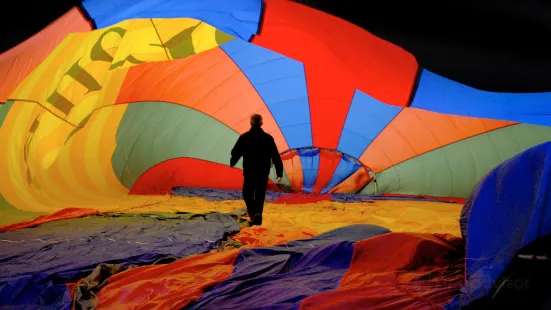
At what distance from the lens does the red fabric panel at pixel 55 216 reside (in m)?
2.94

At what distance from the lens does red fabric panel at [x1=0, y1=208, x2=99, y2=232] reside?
9.63 feet

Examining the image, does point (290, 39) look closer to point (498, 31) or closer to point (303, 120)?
point (498, 31)

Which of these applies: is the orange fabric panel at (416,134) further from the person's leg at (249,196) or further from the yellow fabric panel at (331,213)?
the person's leg at (249,196)

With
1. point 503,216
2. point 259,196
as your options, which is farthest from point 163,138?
point 503,216

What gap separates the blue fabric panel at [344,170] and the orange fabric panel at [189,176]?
1167 millimetres

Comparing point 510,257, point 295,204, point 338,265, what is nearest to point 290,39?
point 295,204

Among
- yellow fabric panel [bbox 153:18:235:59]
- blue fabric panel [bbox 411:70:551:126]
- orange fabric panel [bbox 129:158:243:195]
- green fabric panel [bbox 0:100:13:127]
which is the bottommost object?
orange fabric panel [bbox 129:158:243:195]

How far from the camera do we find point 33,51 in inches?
132

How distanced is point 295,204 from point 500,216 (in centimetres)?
300

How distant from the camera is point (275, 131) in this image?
18.8 feet

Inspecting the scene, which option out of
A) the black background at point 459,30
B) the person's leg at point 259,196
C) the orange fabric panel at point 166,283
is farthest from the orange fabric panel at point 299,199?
the orange fabric panel at point 166,283

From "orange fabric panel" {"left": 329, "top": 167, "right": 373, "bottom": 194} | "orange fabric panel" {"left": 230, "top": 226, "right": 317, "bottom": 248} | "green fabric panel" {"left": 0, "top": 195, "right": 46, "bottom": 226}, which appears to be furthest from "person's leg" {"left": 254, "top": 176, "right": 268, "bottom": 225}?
"orange fabric panel" {"left": 329, "top": 167, "right": 373, "bottom": 194}

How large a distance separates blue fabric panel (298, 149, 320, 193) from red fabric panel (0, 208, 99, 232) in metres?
2.79

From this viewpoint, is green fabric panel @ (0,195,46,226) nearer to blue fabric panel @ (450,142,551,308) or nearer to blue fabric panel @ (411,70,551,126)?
blue fabric panel @ (450,142,551,308)
